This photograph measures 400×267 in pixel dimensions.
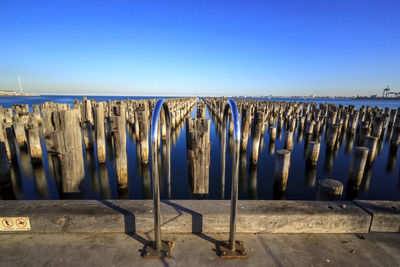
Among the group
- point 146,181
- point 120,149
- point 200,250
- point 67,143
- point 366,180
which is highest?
point 67,143

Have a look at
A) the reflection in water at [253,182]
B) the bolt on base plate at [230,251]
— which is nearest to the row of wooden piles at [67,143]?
the bolt on base plate at [230,251]

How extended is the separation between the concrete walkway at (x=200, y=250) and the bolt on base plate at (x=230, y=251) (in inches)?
2.2

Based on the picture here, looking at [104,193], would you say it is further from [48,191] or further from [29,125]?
[29,125]

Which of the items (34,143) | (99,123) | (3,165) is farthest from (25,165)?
(99,123)

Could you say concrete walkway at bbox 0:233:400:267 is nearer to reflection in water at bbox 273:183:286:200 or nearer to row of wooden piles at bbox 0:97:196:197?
row of wooden piles at bbox 0:97:196:197

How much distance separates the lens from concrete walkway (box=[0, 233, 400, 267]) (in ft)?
7.54

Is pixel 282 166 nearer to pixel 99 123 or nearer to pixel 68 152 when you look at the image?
pixel 68 152

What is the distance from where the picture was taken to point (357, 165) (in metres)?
7.02

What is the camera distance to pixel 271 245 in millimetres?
2572

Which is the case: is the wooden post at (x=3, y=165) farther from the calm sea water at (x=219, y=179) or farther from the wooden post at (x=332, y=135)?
the wooden post at (x=332, y=135)

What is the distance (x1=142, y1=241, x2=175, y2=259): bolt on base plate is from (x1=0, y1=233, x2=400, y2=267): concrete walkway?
A: 2.3 inches

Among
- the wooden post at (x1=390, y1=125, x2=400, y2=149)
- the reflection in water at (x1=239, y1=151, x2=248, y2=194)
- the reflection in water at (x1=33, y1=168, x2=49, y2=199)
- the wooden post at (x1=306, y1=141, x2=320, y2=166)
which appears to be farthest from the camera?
the wooden post at (x1=390, y1=125, x2=400, y2=149)

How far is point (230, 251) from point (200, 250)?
0.39 meters

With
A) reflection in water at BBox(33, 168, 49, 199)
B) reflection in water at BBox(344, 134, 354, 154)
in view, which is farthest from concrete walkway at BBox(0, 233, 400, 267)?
reflection in water at BBox(344, 134, 354, 154)
